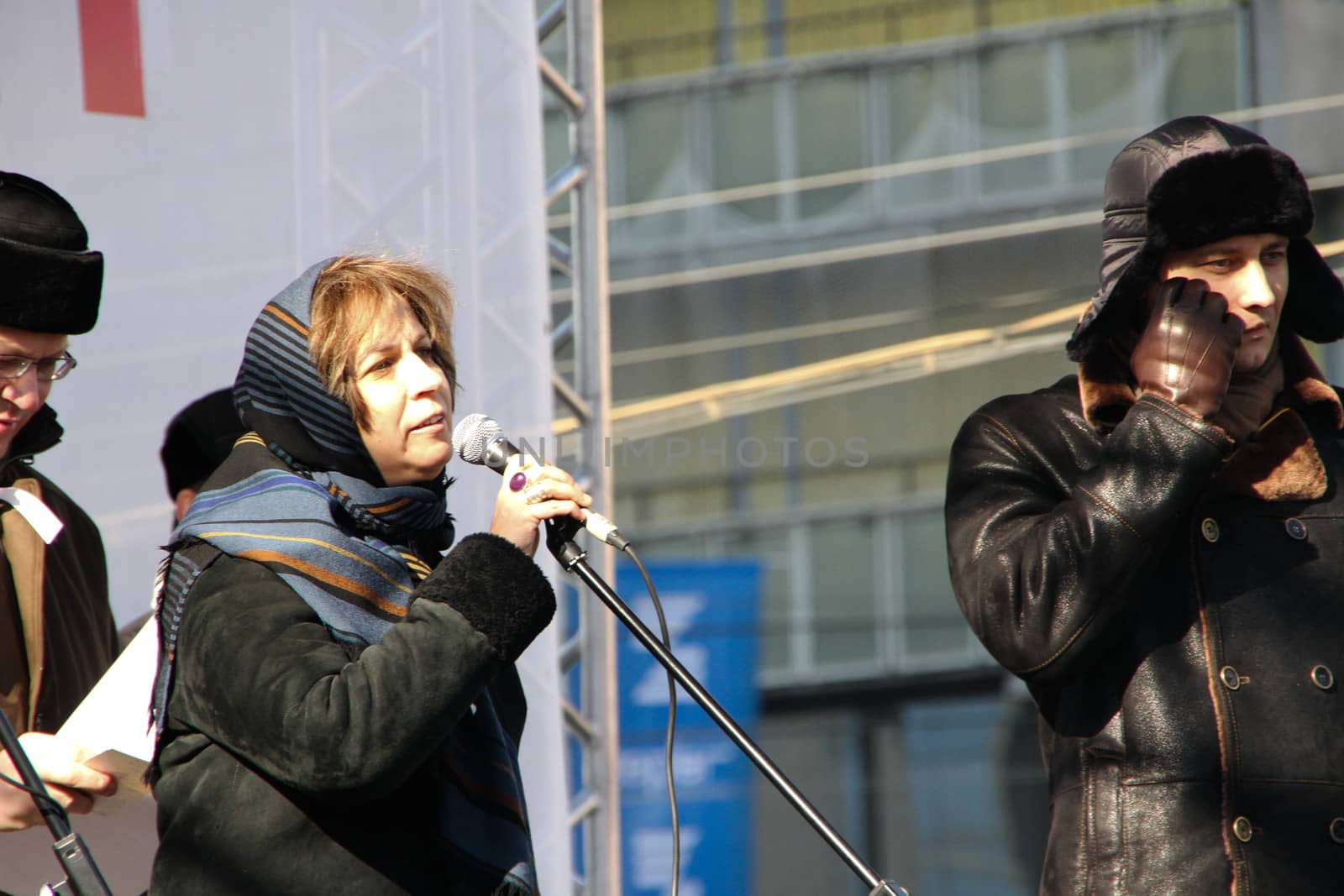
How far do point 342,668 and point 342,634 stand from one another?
→ 8cm

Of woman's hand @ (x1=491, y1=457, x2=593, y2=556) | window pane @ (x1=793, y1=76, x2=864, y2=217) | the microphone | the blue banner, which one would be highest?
window pane @ (x1=793, y1=76, x2=864, y2=217)

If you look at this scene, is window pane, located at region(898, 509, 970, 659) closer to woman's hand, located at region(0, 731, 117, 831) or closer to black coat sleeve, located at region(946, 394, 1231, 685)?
black coat sleeve, located at region(946, 394, 1231, 685)

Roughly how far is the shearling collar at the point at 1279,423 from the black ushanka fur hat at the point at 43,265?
1322 millimetres

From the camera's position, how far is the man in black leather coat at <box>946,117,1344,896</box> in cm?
184

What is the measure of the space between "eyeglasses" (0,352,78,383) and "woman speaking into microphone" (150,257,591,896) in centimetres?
42

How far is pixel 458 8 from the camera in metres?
3.27

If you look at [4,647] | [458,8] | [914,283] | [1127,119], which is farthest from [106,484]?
[1127,119]

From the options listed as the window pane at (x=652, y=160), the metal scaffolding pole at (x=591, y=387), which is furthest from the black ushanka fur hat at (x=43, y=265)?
the window pane at (x=652, y=160)

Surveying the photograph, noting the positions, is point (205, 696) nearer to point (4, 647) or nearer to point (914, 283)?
point (4, 647)

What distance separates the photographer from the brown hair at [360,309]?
5.97 feet

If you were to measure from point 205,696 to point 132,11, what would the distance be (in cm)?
171

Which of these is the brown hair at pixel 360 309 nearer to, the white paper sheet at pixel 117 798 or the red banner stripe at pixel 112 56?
the white paper sheet at pixel 117 798

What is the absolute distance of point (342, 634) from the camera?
172 centimetres

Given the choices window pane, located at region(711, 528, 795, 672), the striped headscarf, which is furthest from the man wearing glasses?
window pane, located at region(711, 528, 795, 672)
